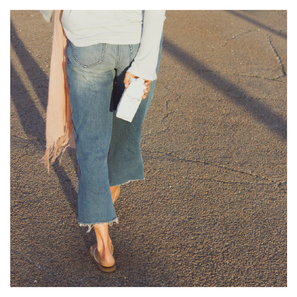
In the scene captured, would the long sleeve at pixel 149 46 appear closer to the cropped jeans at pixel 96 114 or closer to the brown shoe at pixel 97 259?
the cropped jeans at pixel 96 114

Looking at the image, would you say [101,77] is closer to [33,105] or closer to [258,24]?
[33,105]

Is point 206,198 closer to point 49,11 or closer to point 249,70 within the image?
point 49,11

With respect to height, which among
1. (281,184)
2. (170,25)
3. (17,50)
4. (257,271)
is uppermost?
(170,25)

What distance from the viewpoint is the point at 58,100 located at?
1.93 meters

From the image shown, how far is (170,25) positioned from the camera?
247 inches

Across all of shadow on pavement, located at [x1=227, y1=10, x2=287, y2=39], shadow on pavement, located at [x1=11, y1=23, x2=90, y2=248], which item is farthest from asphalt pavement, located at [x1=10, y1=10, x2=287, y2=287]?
shadow on pavement, located at [x1=227, y1=10, x2=287, y2=39]

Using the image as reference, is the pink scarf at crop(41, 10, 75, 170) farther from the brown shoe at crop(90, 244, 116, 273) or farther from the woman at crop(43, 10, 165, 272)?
the brown shoe at crop(90, 244, 116, 273)

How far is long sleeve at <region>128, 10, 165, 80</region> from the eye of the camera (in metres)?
1.49

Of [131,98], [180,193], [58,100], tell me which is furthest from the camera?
[180,193]

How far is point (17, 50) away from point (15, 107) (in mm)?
1658

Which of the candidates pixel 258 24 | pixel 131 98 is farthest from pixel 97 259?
pixel 258 24

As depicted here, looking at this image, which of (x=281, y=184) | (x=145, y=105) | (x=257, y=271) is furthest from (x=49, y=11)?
(x=281, y=184)

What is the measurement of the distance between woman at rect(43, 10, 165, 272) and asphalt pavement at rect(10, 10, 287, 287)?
0.31 metres

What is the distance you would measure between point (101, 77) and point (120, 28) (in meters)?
0.25
